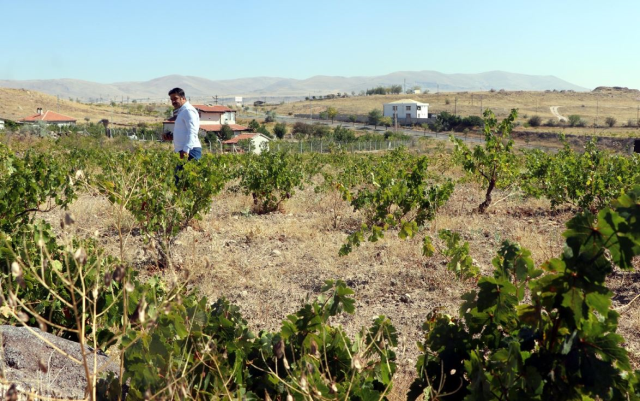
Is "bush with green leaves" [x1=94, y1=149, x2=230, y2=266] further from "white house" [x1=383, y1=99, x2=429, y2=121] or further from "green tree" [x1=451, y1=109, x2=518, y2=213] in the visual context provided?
"white house" [x1=383, y1=99, x2=429, y2=121]

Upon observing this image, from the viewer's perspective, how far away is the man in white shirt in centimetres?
648

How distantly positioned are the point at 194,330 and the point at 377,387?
732 mm

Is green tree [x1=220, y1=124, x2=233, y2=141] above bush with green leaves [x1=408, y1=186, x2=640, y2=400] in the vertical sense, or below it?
below

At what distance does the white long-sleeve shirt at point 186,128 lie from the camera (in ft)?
21.2

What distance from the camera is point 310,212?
9266 millimetres

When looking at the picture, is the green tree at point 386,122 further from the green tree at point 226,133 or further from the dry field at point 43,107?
the green tree at point 226,133

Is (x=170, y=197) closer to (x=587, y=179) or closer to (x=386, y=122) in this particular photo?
(x=587, y=179)

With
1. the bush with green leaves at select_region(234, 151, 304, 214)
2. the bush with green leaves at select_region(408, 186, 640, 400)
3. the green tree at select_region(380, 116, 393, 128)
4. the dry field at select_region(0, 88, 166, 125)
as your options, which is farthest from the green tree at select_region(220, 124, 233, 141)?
the bush with green leaves at select_region(408, 186, 640, 400)

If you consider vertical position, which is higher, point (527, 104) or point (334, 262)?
point (527, 104)

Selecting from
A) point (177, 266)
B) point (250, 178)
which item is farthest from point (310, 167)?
point (177, 266)

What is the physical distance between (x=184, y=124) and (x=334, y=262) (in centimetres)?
236

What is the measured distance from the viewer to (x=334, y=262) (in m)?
5.87

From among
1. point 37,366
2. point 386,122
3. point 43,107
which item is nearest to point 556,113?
point 386,122

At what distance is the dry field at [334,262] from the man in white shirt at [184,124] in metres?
1.07
